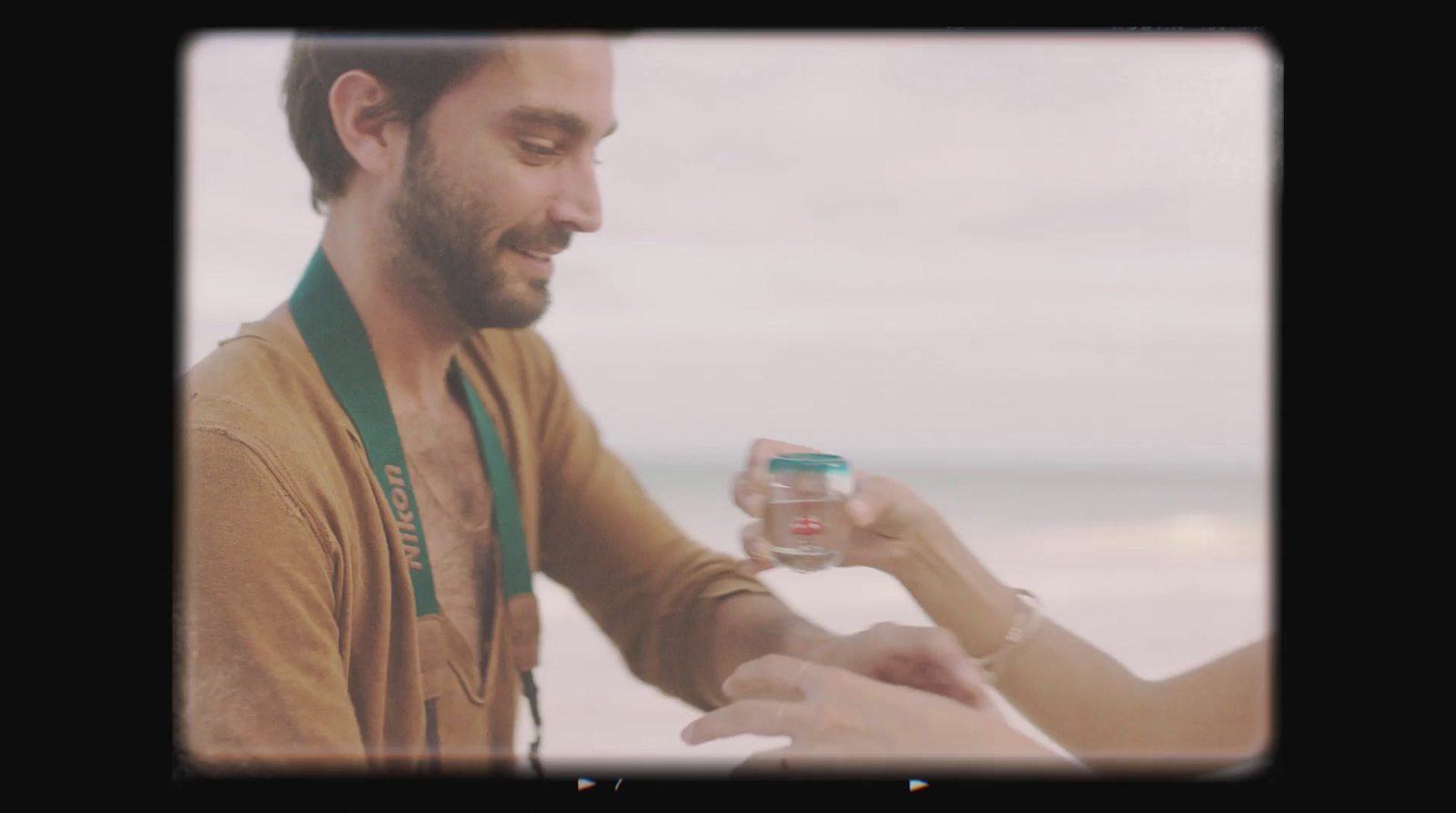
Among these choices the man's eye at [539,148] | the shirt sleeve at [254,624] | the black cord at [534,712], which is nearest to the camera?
the shirt sleeve at [254,624]

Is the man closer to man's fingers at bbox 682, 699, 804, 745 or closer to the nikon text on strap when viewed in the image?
the nikon text on strap

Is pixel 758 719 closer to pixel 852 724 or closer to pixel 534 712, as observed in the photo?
pixel 852 724

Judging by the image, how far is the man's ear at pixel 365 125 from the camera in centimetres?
168

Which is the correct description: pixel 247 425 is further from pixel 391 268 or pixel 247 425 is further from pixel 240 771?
pixel 240 771

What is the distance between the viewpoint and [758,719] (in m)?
1.66

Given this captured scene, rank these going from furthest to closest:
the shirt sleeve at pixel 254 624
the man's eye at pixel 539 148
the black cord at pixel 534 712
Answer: the black cord at pixel 534 712 → the man's eye at pixel 539 148 → the shirt sleeve at pixel 254 624

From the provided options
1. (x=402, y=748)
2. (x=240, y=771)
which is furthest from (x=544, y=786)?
(x=240, y=771)

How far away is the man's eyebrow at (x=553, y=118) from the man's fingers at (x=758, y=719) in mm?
865

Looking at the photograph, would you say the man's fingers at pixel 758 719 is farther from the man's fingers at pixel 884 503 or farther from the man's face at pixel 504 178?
the man's face at pixel 504 178

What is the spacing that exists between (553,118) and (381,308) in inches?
14.8

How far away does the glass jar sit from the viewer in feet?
5.66

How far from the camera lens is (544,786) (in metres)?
1.81

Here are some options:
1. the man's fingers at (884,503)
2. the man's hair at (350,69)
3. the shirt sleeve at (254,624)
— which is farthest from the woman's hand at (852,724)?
the man's hair at (350,69)

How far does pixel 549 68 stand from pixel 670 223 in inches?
11.3
